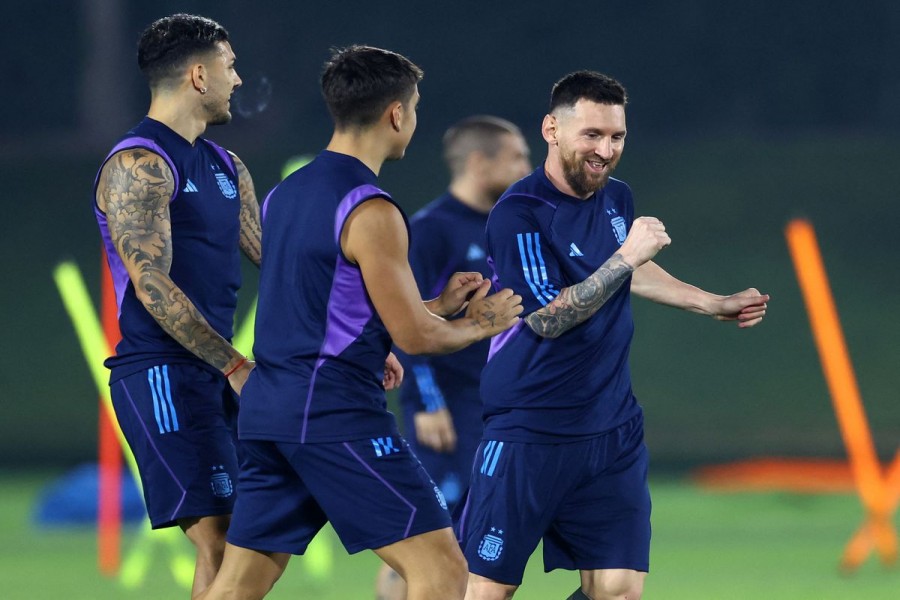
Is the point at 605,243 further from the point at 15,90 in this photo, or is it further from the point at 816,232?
the point at 15,90

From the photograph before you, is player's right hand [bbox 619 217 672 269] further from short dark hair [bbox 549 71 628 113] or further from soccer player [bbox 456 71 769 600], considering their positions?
short dark hair [bbox 549 71 628 113]

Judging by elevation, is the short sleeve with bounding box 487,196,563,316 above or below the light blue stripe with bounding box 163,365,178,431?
above

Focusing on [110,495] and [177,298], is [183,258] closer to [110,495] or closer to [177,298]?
[177,298]

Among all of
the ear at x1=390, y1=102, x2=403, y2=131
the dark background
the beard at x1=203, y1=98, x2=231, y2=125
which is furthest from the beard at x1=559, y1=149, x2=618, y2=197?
the dark background

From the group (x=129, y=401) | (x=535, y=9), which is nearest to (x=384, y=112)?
(x=129, y=401)

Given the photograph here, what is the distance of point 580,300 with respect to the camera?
4438mm

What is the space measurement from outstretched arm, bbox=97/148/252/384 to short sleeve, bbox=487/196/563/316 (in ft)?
2.87

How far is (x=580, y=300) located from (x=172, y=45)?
150 cm

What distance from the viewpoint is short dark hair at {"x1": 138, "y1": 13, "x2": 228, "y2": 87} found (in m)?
4.62

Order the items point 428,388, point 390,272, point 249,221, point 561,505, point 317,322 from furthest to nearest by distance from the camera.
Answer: point 428,388 < point 249,221 < point 561,505 < point 317,322 < point 390,272

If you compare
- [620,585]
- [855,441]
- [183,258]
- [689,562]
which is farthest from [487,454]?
[855,441]

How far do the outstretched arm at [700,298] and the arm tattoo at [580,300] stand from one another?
0.39 metres

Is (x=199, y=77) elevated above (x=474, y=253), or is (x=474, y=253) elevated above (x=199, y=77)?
(x=199, y=77)

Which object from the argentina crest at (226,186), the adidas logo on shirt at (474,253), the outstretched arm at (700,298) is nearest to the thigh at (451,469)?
the adidas logo on shirt at (474,253)
